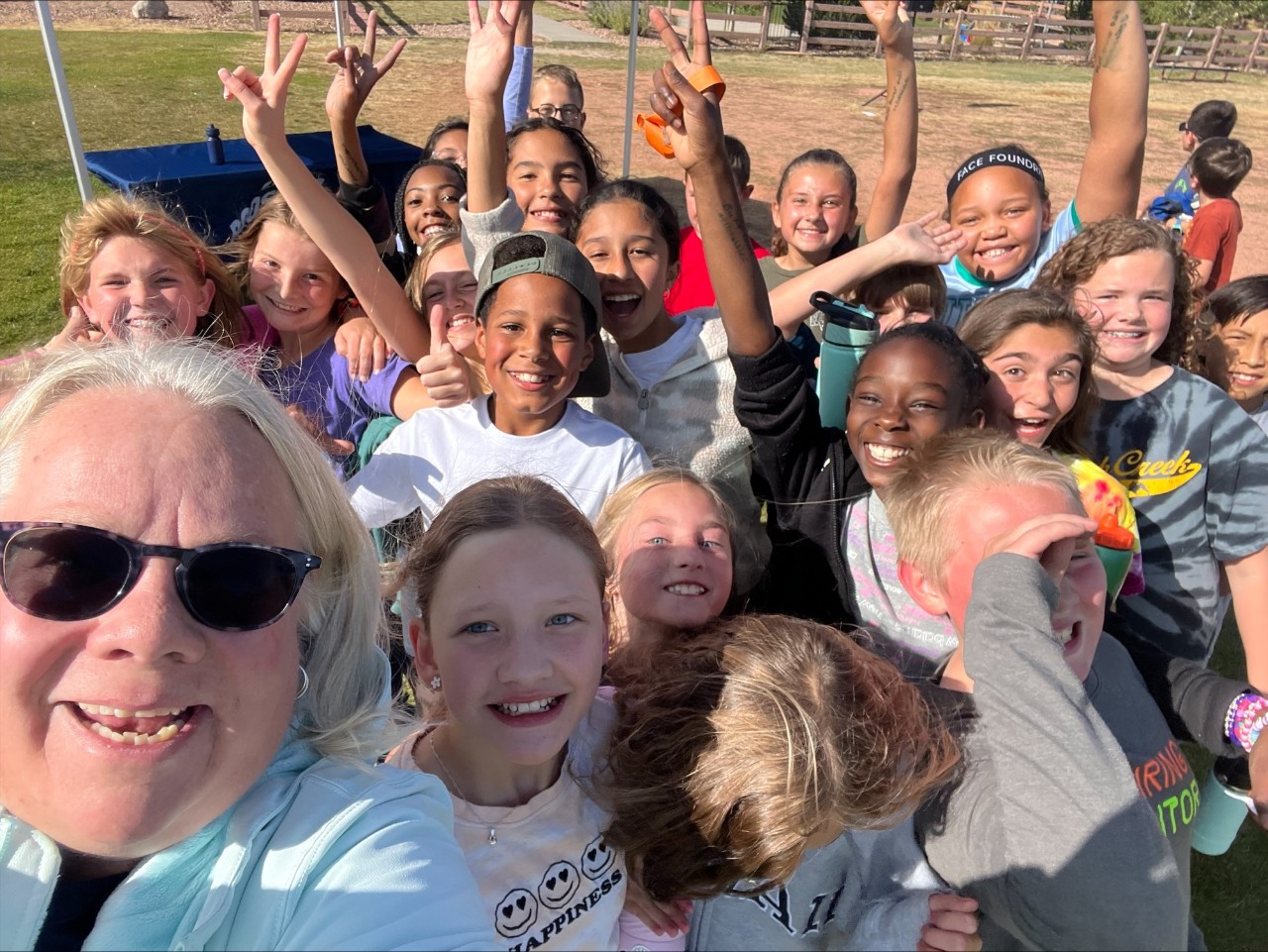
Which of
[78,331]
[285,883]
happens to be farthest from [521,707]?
[78,331]

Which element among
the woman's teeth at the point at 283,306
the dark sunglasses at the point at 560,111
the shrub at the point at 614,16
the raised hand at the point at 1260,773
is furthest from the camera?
the shrub at the point at 614,16

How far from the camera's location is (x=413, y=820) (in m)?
1.13

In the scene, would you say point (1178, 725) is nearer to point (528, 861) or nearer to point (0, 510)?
point (528, 861)

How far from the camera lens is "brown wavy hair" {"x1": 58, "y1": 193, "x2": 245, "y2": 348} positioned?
9.09ft

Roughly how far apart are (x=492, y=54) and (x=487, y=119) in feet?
0.90

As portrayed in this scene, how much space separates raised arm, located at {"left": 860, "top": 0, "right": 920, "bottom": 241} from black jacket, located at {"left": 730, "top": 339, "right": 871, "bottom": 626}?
1699mm

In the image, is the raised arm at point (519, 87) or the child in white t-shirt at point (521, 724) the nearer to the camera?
the child in white t-shirt at point (521, 724)

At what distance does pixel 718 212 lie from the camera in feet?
8.05

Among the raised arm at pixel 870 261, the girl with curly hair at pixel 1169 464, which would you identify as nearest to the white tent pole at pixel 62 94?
the raised arm at pixel 870 261

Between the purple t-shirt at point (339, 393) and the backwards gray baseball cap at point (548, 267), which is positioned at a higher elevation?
the backwards gray baseball cap at point (548, 267)

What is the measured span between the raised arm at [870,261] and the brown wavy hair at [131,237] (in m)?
1.96

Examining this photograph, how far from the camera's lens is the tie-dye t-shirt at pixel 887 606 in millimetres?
2107

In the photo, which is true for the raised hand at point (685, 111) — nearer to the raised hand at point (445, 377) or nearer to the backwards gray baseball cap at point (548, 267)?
the backwards gray baseball cap at point (548, 267)

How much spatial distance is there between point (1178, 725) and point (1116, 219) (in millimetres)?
→ 1615
